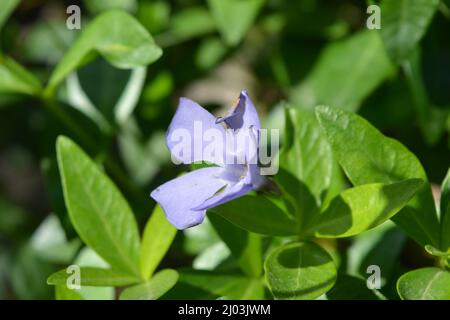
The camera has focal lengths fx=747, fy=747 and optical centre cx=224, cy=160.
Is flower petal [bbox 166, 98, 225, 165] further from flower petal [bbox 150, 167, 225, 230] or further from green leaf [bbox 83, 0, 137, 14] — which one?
green leaf [bbox 83, 0, 137, 14]

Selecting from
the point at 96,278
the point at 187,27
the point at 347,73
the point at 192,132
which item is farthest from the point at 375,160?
the point at 187,27

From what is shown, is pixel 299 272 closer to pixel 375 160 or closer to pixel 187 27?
pixel 375 160

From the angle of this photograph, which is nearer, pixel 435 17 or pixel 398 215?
pixel 398 215

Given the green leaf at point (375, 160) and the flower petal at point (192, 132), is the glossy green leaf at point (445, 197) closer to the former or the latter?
the green leaf at point (375, 160)

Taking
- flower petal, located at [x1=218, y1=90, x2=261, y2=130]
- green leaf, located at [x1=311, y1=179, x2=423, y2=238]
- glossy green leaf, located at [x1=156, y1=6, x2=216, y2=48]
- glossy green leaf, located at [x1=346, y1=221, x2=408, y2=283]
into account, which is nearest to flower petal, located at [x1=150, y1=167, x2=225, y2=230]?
flower petal, located at [x1=218, y1=90, x2=261, y2=130]
